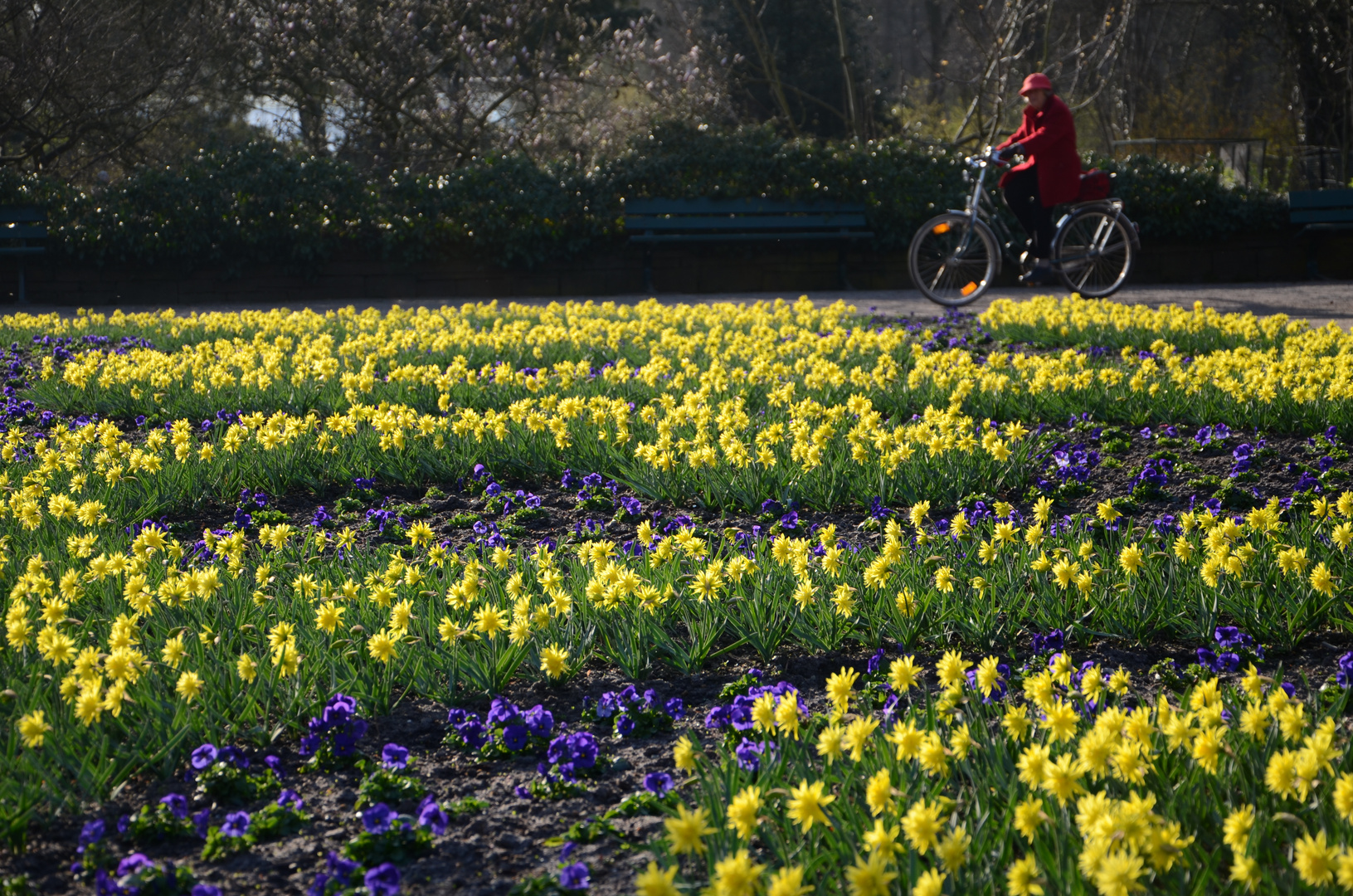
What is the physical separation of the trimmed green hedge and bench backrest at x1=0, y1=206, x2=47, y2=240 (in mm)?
132

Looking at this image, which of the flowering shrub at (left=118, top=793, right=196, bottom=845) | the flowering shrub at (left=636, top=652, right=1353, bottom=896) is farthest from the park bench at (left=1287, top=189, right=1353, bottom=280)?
the flowering shrub at (left=118, top=793, right=196, bottom=845)

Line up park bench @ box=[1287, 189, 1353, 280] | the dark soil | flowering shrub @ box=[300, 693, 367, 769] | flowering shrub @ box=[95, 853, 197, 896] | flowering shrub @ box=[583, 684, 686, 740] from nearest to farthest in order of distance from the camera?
flowering shrub @ box=[95, 853, 197, 896], the dark soil, flowering shrub @ box=[300, 693, 367, 769], flowering shrub @ box=[583, 684, 686, 740], park bench @ box=[1287, 189, 1353, 280]

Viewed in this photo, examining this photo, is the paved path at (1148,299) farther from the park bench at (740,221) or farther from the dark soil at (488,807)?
the dark soil at (488,807)

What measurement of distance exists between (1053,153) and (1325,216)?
494 cm

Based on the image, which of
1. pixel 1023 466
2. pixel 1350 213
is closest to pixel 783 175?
pixel 1350 213

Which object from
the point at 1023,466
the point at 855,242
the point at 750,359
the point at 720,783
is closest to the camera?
the point at 720,783

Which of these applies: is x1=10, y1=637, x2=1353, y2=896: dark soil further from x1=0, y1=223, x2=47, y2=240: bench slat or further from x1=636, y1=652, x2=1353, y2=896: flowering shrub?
x1=0, y1=223, x2=47, y2=240: bench slat

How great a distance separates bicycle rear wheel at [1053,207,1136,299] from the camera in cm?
955

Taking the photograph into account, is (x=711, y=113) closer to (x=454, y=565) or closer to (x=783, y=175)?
(x=783, y=175)

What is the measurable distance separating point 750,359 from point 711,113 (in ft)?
39.4

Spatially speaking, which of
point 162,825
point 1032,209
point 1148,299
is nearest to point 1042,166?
point 1032,209

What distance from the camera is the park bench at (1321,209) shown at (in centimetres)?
1210

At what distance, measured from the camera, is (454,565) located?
2.96m

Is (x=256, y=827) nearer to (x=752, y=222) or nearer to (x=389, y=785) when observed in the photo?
(x=389, y=785)
